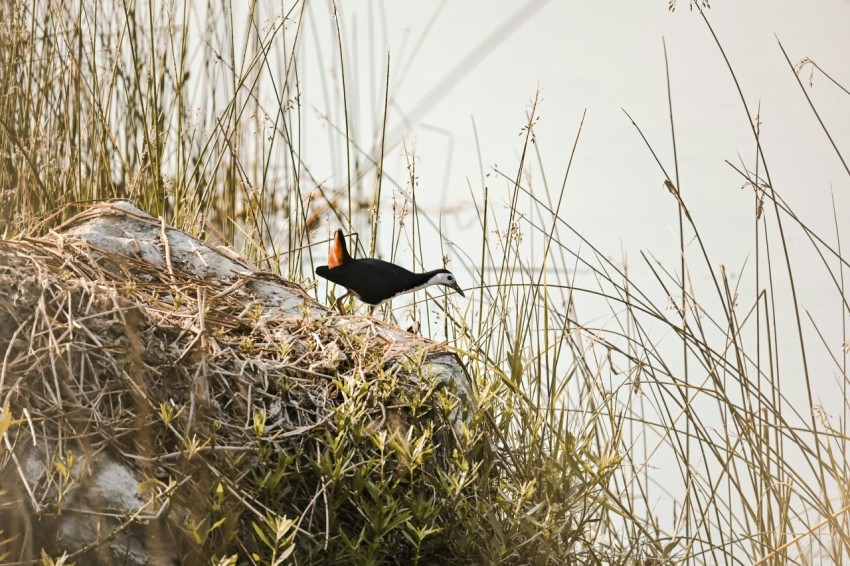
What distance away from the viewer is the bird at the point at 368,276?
9.56 ft

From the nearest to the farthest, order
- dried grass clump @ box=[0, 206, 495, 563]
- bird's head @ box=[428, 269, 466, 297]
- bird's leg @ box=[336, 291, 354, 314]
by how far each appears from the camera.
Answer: dried grass clump @ box=[0, 206, 495, 563]
bird's leg @ box=[336, 291, 354, 314]
bird's head @ box=[428, 269, 466, 297]

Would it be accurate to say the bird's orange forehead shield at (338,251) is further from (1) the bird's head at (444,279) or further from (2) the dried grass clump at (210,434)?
(2) the dried grass clump at (210,434)

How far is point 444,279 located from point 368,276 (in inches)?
12.5

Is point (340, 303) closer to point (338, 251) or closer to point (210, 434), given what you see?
point (338, 251)

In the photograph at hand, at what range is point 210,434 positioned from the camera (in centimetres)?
→ 184

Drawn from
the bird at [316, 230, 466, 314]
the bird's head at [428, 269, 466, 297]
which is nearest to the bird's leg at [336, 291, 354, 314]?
the bird at [316, 230, 466, 314]

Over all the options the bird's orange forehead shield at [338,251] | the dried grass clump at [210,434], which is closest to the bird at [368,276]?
the bird's orange forehead shield at [338,251]

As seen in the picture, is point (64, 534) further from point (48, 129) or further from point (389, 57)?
point (48, 129)

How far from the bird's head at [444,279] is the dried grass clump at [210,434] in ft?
2.67

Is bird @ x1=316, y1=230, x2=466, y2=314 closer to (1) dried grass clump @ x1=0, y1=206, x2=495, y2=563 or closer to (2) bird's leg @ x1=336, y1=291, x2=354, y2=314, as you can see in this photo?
(2) bird's leg @ x1=336, y1=291, x2=354, y2=314

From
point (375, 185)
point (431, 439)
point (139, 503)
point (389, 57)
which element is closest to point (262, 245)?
point (375, 185)

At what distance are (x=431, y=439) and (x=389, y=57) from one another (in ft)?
5.28

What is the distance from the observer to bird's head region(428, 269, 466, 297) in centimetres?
308

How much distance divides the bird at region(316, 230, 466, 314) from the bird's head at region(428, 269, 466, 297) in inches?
1.7
